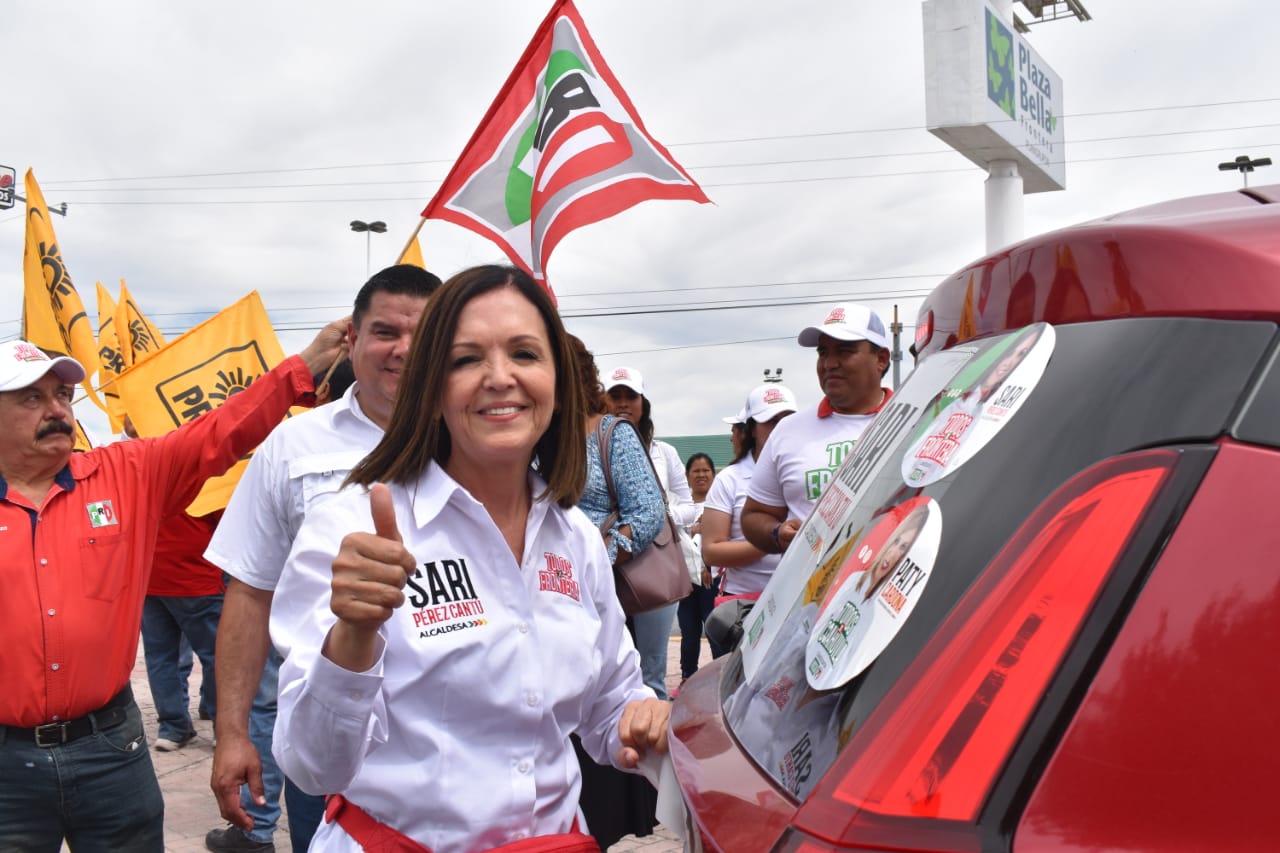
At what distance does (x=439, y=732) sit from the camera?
1753 mm

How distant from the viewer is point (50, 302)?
26.3 ft

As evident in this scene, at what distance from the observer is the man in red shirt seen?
119 inches

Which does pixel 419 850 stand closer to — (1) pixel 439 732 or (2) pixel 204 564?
(1) pixel 439 732

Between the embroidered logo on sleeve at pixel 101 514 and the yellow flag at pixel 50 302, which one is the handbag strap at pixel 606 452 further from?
the yellow flag at pixel 50 302

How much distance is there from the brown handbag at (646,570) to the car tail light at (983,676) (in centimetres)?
300

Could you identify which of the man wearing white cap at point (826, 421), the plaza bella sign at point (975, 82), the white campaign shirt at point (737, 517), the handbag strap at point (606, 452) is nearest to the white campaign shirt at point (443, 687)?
the handbag strap at point (606, 452)

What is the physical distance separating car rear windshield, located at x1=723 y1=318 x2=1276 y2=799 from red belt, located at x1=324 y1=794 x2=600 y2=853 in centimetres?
59

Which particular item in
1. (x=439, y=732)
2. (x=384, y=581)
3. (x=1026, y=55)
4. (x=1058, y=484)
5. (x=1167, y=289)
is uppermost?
(x=1026, y=55)

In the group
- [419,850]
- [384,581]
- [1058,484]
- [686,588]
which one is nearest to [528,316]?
[384,581]

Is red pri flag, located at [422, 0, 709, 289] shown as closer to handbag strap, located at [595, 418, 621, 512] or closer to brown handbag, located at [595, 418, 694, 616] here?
handbag strap, located at [595, 418, 621, 512]

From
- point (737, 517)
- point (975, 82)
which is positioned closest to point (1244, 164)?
point (975, 82)

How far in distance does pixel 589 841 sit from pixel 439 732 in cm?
36

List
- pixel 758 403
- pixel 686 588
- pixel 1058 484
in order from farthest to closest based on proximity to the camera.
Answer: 1. pixel 758 403
2. pixel 686 588
3. pixel 1058 484

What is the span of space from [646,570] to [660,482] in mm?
390
